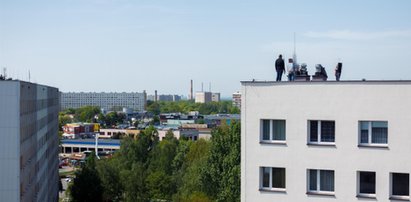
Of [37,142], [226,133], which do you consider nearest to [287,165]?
[37,142]

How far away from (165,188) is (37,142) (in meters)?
25.6

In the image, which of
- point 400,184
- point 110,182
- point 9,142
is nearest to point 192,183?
point 110,182

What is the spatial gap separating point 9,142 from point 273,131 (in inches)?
732

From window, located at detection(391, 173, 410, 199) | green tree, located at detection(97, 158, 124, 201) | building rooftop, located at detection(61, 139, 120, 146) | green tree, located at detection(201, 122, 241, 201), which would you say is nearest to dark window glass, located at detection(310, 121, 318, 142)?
window, located at detection(391, 173, 410, 199)

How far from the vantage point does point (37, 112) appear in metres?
42.9

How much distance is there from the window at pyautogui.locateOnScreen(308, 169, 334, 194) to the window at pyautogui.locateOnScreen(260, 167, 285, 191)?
89 cm

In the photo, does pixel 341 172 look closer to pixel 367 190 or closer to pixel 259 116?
pixel 367 190

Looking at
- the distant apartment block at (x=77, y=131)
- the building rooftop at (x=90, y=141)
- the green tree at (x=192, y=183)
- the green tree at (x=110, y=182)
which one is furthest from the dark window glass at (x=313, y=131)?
the distant apartment block at (x=77, y=131)

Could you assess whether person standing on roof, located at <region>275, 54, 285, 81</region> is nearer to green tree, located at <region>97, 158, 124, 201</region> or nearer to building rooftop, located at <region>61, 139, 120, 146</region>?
green tree, located at <region>97, 158, 124, 201</region>

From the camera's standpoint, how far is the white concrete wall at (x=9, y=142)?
102 ft

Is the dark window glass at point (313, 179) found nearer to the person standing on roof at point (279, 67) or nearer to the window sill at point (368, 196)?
the window sill at point (368, 196)

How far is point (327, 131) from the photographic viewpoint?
17.5 meters

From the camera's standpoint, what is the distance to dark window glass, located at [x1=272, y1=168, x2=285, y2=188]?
1791 centimetres

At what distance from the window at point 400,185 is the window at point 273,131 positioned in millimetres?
3598
